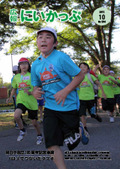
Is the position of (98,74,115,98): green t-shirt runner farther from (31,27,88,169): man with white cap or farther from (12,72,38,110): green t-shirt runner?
(31,27,88,169): man with white cap

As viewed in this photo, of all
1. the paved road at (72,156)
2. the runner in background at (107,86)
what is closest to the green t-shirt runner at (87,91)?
the paved road at (72,156)

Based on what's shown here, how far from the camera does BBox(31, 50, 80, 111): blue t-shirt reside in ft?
10.00

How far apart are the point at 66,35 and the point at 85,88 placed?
524 inches

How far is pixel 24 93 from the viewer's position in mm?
5797

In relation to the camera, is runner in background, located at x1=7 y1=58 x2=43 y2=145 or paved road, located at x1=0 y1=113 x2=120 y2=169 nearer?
paved road, located at x1=0 y1=113 x2=120 y2=169

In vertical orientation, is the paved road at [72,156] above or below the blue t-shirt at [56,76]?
below

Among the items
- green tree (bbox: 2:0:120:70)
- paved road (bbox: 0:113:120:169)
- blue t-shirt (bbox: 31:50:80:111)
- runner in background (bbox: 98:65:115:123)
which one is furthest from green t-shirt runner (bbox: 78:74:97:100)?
green tree (bbox: 2:0:120:70)

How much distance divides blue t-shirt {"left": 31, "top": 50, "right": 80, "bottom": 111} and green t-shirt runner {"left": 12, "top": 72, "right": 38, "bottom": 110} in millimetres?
2681

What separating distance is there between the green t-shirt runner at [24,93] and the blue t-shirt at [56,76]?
8.80 feet

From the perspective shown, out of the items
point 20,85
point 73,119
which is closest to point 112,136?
point 20,85

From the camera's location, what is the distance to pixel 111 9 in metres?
17.0

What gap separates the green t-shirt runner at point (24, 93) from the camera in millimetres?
5762

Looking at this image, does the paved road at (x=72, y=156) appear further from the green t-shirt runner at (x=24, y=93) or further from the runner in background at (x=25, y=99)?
the green t-shirt runner at (x=24, y=93)

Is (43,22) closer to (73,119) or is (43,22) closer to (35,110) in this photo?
(35,110)
